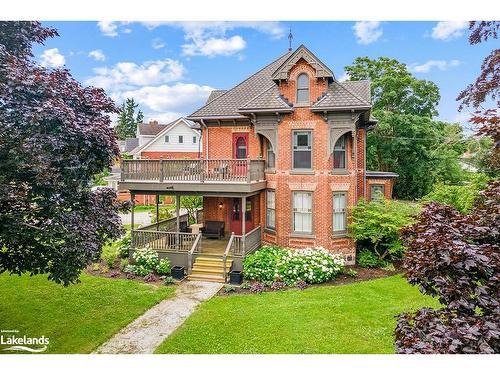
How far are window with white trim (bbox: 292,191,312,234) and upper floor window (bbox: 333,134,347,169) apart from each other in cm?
128

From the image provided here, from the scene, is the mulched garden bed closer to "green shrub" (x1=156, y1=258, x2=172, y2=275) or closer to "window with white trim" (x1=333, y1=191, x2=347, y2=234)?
"window with white trim" (x1=333, y1=191, x2=347, y2=234)

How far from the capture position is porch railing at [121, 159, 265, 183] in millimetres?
10078

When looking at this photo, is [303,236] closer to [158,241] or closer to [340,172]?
[340,172]

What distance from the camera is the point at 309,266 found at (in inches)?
368

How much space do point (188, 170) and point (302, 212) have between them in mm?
3723

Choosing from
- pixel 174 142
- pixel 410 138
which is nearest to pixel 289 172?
pixel 410 138

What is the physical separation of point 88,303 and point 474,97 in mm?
10052

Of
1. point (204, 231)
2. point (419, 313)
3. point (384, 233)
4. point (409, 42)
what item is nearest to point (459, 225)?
point (419, 313)

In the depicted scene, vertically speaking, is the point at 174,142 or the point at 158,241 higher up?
the point at 174,142

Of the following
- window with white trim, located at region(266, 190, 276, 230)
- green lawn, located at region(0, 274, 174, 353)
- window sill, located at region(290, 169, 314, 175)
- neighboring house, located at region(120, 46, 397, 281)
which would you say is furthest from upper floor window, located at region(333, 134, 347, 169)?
green lawn, located at region(0, 274, 174, 353)

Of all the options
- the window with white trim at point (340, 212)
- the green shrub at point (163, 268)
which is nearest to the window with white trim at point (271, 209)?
the window with white trim at point (340, 212)

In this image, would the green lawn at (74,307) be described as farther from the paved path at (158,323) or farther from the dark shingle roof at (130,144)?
the dark shingle roof at (130,144)

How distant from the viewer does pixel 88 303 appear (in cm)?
779

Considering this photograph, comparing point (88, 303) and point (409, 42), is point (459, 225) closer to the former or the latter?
point (409, 42)
